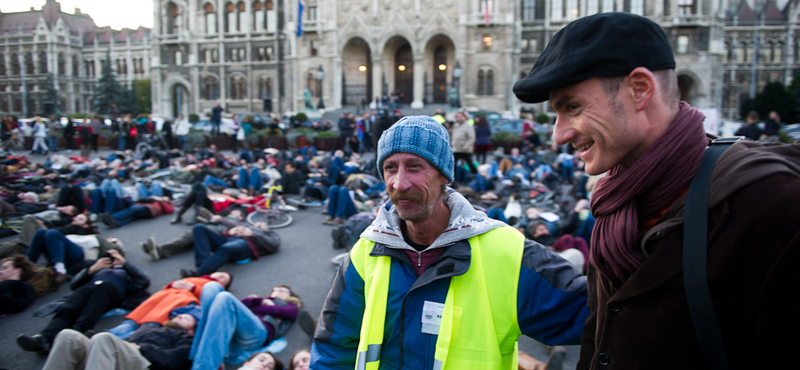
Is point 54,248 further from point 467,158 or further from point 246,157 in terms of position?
point 467,158

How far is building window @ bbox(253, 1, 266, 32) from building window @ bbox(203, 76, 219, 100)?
6.31 metres

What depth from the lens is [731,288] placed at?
103cm

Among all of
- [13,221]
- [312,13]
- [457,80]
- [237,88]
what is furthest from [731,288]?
[237,88]

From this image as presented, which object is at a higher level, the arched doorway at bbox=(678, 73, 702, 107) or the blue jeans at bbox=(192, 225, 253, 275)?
the arched doorway at bbox=(678, 73, 702, 107)

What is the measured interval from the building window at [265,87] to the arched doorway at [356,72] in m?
7.75

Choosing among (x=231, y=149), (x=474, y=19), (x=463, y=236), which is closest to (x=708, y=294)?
(x=463, y=236)

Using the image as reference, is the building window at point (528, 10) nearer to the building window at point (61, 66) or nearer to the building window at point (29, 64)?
the building window at point (29, 64)

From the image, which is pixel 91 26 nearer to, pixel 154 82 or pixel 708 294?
pixel 154 82

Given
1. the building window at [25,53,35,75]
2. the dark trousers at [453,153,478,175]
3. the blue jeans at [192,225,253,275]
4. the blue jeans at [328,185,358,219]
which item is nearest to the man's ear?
the blue jeans at [192,225,253,275]

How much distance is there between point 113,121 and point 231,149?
23.0 feet

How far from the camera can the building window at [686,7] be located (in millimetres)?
36406

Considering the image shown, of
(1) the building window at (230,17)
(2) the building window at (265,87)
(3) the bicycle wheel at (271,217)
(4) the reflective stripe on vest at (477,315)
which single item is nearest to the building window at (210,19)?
(1) the building window at (230,17)

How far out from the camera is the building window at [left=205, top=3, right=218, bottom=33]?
4381 centimetres

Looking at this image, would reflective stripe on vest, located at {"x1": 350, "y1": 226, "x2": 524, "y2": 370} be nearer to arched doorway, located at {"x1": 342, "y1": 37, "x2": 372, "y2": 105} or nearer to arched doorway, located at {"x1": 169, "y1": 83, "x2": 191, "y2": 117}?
arched doorway, located at {"x1": 342, "y1": 37, "x2": 372, "y2": 105}
